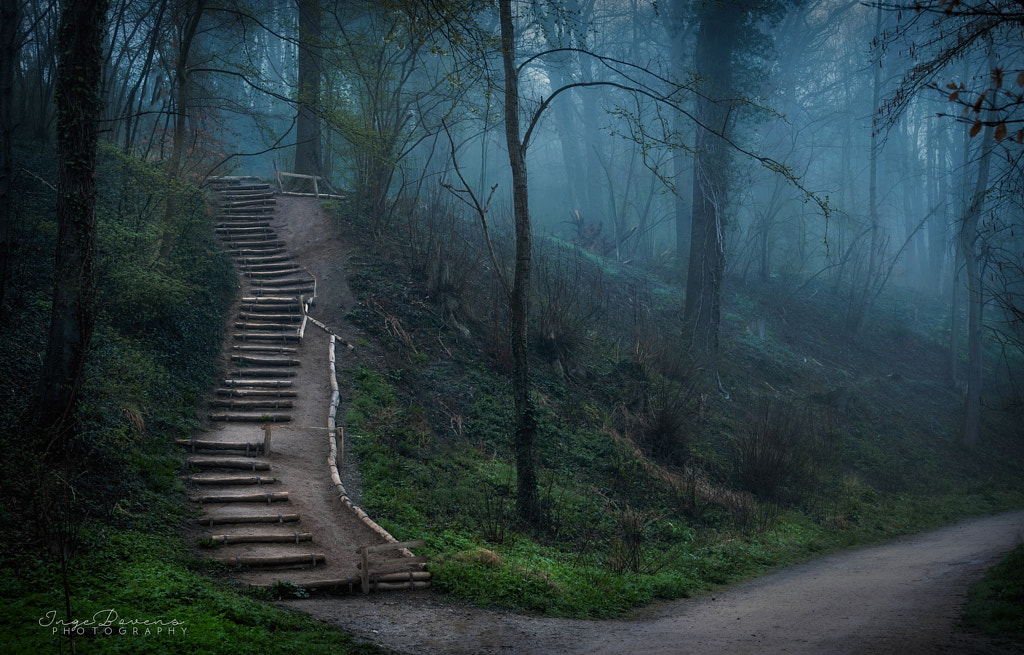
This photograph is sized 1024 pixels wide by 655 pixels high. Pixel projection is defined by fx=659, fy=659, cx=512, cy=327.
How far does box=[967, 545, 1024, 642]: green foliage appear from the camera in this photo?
5535 millimetres

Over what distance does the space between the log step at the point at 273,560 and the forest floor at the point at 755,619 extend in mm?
294

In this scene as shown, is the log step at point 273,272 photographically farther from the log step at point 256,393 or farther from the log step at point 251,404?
the log step at point 251,404

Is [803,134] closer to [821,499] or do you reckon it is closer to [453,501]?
[821,499]

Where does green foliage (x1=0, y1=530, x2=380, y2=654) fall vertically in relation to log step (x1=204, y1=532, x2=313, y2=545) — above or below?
above

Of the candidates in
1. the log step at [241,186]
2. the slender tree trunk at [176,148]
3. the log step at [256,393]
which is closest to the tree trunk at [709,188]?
the log step at [256,393]

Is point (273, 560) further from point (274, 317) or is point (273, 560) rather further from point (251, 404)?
point (274, 317)

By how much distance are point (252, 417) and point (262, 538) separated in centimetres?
419

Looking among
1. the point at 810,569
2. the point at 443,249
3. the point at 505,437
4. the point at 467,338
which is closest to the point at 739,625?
the point at 810,569

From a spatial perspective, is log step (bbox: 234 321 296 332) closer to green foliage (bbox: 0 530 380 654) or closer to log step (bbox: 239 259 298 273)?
log step (bbox: 239 259 298 273)

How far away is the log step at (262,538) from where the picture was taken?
7473 millimetres

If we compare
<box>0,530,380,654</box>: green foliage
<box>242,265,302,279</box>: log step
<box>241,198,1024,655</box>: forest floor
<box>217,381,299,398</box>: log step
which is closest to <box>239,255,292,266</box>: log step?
<box>242,265,302,279</box>: log step

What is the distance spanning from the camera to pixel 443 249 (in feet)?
56.0

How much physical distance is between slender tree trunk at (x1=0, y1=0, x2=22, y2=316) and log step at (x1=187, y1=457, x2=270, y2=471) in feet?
10.8

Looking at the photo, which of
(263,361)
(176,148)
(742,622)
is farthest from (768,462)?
(176,148)
